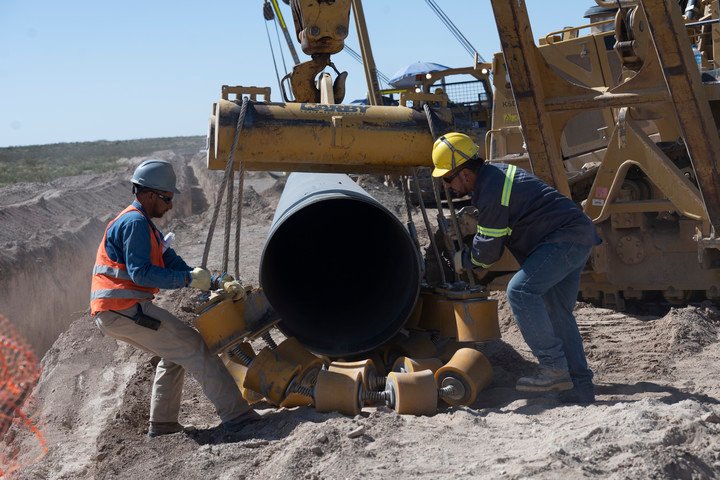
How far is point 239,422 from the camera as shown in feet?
19.5

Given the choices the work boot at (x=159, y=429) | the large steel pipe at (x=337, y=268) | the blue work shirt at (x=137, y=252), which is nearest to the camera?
the blue work shirt at (x=137, y=252)

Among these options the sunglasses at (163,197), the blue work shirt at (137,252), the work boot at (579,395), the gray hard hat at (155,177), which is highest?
the gray hard hat at (155,177)

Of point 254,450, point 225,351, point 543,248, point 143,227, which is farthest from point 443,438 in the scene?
point 143,227

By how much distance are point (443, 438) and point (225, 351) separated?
6.23 feet

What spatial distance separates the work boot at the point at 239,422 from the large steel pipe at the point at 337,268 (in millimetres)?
823

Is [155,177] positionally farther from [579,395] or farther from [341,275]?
[579,395]

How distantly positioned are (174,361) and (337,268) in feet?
7.50

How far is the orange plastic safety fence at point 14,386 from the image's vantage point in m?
6.99

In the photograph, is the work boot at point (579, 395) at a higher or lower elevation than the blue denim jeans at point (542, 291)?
lower

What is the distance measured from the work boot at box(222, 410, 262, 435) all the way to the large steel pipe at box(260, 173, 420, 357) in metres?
0.82

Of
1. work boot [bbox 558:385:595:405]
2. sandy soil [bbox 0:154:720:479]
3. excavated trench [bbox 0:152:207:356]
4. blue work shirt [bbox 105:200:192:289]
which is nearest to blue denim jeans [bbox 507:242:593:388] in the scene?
work boot [bbox 558:385:595:405]

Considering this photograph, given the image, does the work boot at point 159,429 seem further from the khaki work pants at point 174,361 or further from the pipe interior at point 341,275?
the pipe interior at point 341,275

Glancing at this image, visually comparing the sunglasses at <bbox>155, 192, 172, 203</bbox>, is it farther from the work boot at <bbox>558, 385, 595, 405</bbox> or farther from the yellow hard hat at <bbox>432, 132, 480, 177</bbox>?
the work boot at <bbox>558, 385, 595, 405</bbox>

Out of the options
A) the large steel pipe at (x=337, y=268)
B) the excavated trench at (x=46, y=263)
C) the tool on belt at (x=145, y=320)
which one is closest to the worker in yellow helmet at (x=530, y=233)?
the large steel pipe at (x=337, y=268)
